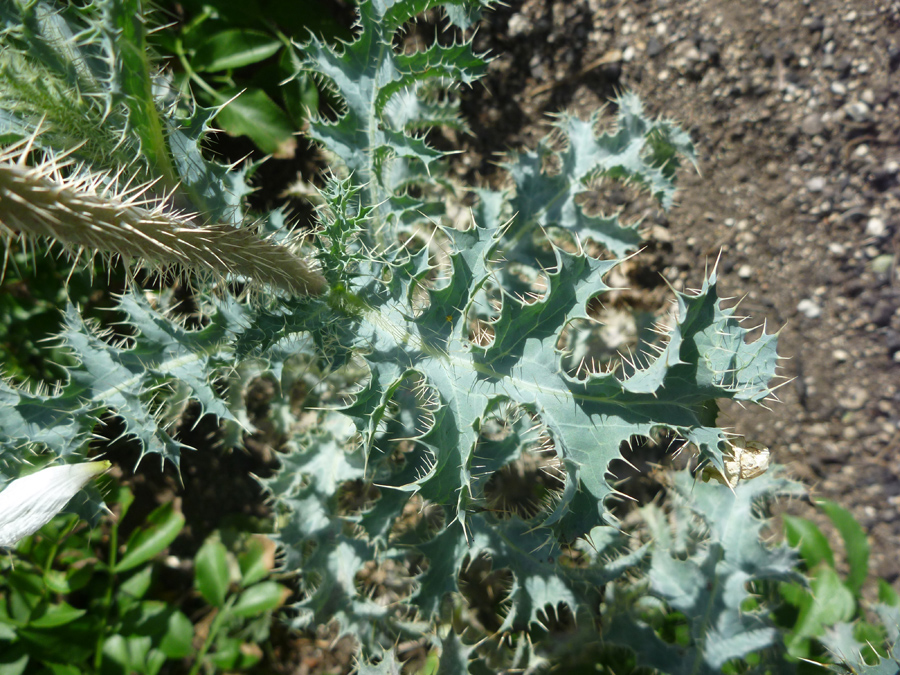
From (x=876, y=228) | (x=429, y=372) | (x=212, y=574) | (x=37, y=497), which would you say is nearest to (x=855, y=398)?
(x=876, y=228)

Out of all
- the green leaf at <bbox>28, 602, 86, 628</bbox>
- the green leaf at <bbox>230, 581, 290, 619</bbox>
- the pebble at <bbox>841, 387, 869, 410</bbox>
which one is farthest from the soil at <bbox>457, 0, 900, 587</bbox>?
the green leaf at <bbox>28, 602, 86, 628</bbox>

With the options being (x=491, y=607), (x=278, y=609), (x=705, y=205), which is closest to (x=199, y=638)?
(x=278, y=609)

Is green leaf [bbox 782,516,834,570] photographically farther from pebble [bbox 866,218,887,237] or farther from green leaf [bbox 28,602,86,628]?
green leaf [bbox 28,602,86,628]

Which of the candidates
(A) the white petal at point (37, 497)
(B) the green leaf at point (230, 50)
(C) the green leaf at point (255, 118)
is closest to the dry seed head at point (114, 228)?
(A) the white petal at point (37, 497)

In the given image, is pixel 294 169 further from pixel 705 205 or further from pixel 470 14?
pixel 705 205

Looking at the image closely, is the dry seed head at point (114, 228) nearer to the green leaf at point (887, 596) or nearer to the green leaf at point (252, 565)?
the green leaf at point (252, 565)

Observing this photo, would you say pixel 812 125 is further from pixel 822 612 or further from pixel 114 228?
pixel 114 228

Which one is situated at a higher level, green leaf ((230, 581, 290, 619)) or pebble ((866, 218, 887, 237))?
pebble ((866, 218, 887, 237))
